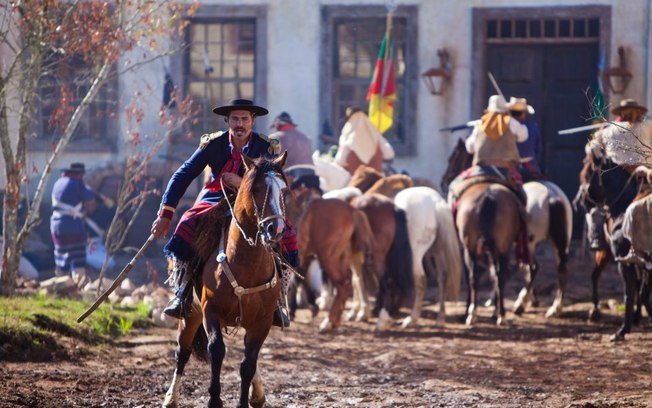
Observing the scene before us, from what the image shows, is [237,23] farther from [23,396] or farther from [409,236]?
[23,396]

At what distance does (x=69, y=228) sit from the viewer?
17703 millimetres

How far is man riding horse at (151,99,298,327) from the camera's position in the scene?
857 centimetres

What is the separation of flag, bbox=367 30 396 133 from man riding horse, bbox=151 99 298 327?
10.8 meters

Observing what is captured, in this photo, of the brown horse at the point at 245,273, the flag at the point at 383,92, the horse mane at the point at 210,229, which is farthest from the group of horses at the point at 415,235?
the brown horse at the point at 245,273

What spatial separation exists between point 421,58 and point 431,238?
6.26m

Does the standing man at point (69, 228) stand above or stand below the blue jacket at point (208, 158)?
below

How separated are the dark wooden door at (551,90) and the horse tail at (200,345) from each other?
12.5m

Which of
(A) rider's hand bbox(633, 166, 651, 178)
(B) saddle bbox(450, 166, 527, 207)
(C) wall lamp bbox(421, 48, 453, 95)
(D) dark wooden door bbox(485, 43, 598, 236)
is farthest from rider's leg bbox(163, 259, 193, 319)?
(D) dark wooden door bbox(485, 43, 598, 236)

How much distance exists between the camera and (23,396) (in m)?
8.66

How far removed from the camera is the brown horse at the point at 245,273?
8.00m

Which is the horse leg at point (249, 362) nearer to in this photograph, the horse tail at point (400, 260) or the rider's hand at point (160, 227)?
the rider's hand at point (160, 227)

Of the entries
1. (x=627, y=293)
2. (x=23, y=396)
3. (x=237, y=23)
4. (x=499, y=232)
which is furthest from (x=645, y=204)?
(x=237, y=23)

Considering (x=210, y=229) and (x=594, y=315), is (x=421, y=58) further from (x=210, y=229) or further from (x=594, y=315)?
(x=210, y=229)

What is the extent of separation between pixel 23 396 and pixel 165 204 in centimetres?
164
